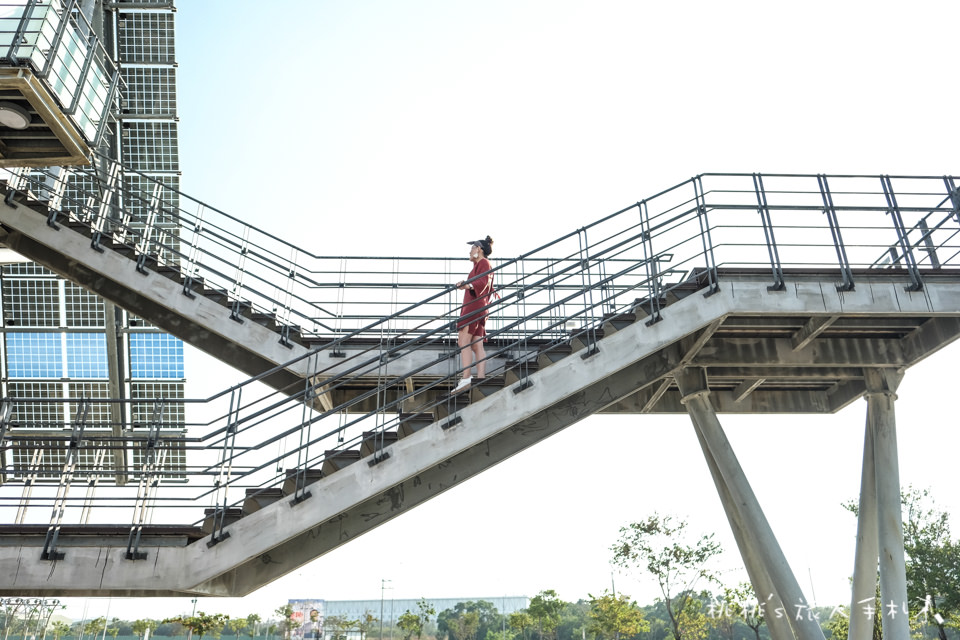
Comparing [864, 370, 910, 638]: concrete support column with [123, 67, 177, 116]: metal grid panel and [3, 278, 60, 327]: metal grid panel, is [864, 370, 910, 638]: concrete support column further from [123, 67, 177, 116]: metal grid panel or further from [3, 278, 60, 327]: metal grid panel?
[3, 278, 60, 327]: metal grid panel

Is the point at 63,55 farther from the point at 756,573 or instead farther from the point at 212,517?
the point at 756,573

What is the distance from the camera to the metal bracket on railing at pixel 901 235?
9.92 m

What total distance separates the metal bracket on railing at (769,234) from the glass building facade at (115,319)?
12.9m

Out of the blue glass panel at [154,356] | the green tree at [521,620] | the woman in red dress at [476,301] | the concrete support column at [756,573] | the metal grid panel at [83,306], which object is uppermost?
the metal grid panel at [83,306]

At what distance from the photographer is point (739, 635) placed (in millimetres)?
85625

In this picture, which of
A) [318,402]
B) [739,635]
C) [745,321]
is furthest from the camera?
[739,635]

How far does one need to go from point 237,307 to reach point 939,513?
41.1m

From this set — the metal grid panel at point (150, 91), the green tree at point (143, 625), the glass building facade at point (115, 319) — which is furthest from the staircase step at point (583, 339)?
the green tree at point (143, 625)

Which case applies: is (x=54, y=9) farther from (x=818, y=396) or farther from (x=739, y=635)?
(x=739, y=635)

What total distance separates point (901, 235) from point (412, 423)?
23.6ft

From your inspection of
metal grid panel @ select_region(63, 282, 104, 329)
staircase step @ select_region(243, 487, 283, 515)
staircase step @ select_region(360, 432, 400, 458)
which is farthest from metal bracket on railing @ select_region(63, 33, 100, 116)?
metal grid panel @ select_region(63, 282, 104, 329)

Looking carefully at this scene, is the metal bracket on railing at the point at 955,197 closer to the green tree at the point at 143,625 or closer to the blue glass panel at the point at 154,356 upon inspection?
the blue glass panel at the point at 154,356

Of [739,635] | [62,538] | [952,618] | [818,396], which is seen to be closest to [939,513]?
[952,618]

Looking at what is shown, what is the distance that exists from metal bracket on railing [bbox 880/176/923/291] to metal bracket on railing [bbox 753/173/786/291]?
5.88ft
